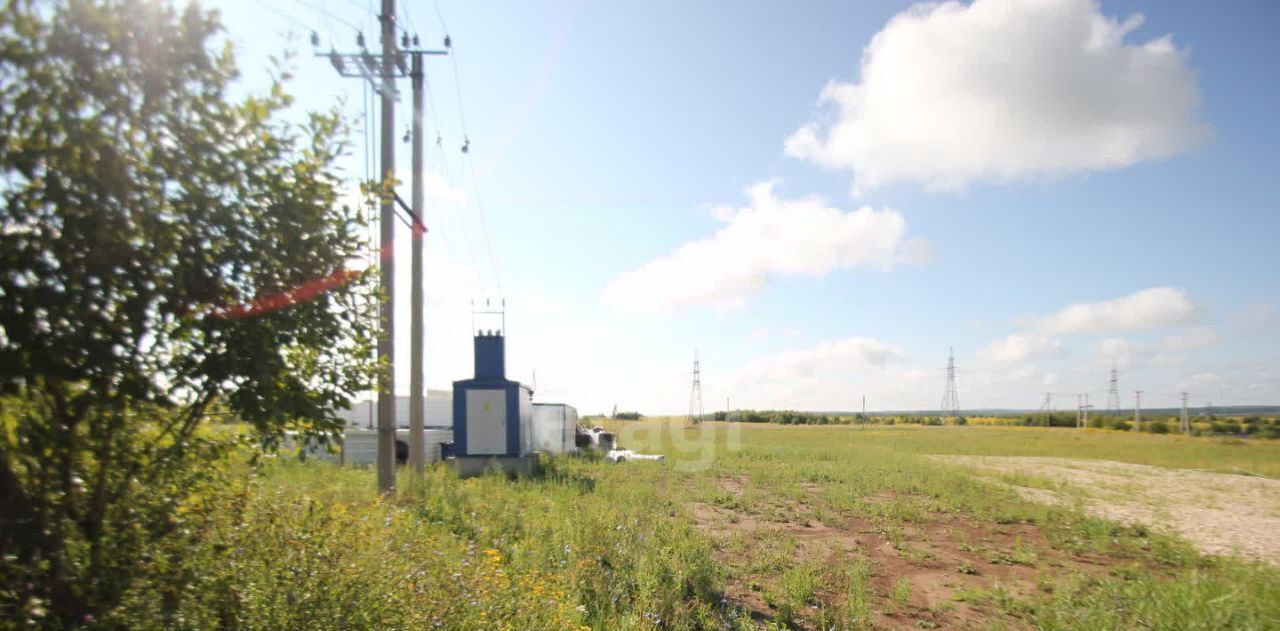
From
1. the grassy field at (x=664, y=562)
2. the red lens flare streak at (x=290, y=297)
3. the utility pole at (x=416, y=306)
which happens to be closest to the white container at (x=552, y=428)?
the grassy field at (x=664, y=562)

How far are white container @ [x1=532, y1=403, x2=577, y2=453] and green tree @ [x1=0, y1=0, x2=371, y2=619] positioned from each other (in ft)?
59.6

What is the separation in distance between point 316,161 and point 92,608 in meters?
2.20

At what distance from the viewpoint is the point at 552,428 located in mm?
23219

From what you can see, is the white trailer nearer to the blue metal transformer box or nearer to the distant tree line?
the blue metal transformer box

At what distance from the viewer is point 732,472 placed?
18266 millimetres

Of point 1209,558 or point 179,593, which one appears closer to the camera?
point 179,593

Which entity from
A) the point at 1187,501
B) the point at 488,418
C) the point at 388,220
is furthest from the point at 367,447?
the point at 1187,501

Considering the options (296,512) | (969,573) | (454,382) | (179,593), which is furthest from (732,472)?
(179,593)

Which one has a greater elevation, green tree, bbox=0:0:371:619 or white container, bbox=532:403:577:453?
green tree, bbox=0:0:371:619

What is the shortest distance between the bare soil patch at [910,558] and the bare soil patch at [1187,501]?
3.20 m

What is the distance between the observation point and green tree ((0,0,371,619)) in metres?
2.51

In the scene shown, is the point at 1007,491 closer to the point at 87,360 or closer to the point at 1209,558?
the point at 1209,558

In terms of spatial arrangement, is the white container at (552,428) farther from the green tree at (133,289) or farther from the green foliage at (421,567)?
the green tree at (133,289)

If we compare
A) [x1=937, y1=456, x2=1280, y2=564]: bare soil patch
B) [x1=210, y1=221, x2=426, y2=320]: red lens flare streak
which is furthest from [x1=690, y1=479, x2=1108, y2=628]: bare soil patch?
[x1=210, y1=221, x2=426, y2=320]: red lens flare streak
